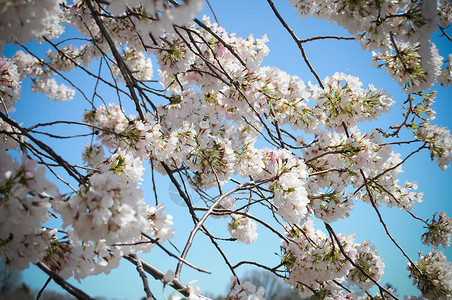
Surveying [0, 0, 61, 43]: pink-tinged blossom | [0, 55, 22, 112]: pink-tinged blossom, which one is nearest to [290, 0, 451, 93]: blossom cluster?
[0, 0, 61, 43]: pink-tinged blossom

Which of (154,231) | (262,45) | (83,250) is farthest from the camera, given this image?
(262,45)

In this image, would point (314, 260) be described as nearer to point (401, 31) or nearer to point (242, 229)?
point (242, 229)

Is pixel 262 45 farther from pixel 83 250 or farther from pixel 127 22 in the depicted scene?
pixel 83 250

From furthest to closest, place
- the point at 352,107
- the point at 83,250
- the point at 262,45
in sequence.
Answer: the point at 262,45 < the point at 352,107 < the point at 83,250

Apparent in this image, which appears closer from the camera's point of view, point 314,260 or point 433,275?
point 314,260

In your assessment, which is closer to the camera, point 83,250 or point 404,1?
point 83,250

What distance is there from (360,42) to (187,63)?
4.26 feet

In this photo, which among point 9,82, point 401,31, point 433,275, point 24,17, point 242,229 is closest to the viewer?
point 24,17

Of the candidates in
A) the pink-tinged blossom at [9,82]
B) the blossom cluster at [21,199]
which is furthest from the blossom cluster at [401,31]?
the pink-tinged blossom at [9,82]

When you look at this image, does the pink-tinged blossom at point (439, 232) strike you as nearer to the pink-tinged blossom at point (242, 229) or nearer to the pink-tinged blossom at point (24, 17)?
the pink-tinged blossom at point (242, 229)

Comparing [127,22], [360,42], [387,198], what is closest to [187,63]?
[127,22]

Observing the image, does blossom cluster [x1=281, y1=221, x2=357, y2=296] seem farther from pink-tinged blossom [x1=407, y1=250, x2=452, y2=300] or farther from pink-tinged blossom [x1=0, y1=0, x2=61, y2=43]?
pink-tinged blossom [x1=0, y1=0, x2=61, y2=43]

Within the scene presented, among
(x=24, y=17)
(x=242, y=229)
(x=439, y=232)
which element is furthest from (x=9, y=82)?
(x=439, y=232)

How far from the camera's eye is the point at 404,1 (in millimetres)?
1531
